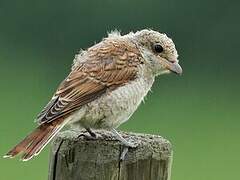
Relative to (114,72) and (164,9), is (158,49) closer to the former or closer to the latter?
(114,72)

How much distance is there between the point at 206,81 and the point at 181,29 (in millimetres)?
2202

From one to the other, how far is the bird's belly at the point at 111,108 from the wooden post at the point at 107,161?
2.93 ft

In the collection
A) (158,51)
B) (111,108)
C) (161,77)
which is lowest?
(111,108)

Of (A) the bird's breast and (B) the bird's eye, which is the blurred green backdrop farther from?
(A) the bird's breast

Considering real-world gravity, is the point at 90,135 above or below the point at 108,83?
below

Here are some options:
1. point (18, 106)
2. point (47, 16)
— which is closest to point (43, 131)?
point (18, 106)

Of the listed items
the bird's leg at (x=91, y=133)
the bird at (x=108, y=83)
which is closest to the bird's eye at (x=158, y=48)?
the bird at (x=108, y=83)

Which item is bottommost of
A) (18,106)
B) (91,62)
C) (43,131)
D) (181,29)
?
(43,131)

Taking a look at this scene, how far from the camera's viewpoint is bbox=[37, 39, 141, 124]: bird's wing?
24.3ft

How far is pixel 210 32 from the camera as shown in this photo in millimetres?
23734

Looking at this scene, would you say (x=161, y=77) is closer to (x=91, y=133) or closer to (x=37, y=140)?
(x=91, y=133)

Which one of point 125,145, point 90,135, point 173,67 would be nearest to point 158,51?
point 173,67

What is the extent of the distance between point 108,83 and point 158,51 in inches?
22.4

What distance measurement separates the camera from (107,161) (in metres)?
6.40
